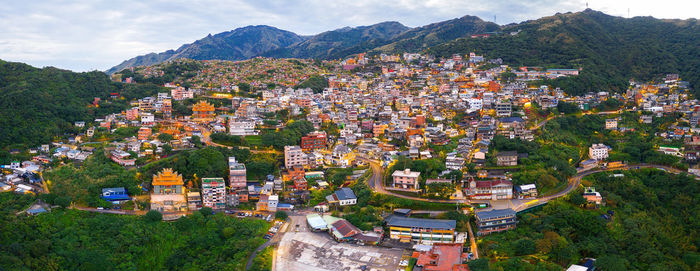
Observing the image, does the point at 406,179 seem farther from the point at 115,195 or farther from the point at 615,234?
the point at 115,195

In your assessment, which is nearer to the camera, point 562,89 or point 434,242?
point 434,242

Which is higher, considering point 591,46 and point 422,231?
point 591,46

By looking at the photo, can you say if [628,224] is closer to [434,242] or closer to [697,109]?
[434,242]

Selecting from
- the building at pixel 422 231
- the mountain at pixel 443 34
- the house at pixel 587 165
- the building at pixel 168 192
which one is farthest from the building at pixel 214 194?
the mountain at pixel 443 34

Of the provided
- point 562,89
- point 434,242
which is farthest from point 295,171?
point 562,89

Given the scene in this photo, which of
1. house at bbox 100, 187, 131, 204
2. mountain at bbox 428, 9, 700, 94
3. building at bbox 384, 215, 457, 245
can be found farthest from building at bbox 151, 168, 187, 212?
mountain at bbox 428, 9, 700, 94

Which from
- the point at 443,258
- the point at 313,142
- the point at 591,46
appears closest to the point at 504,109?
the point at 313,142
